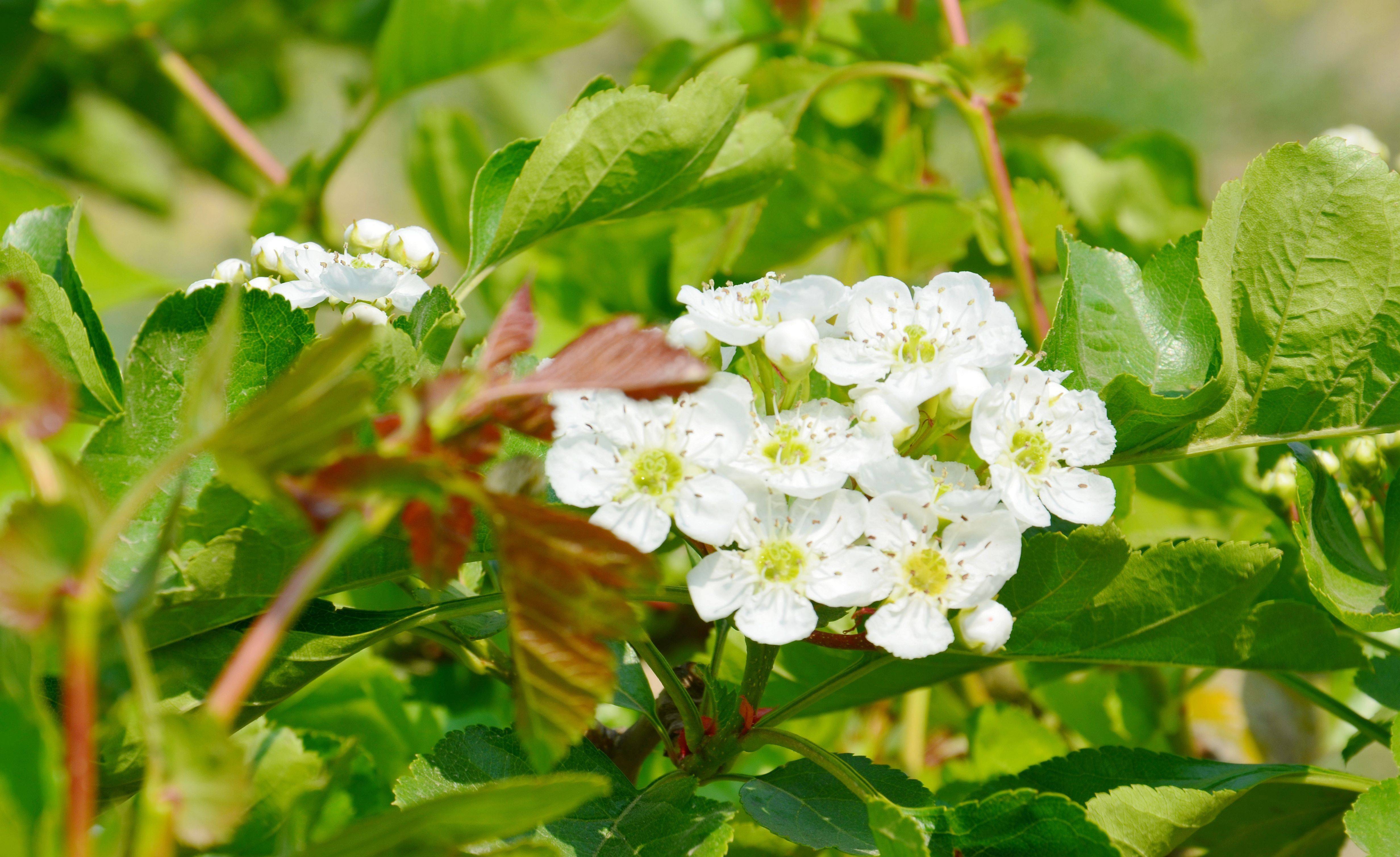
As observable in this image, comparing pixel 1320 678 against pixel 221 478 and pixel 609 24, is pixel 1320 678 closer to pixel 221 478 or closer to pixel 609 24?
pixel 609 24

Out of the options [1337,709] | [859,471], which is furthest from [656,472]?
[1337,709]

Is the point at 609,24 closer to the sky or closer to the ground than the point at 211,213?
closer to the sky

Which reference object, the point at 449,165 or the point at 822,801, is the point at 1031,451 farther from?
the point at 449,165

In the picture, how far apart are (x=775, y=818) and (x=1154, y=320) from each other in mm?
417

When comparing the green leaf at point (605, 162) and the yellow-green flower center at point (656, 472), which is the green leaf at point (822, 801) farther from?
the green leaf at point (605, 162)

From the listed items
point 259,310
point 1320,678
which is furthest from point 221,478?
point 1320,678

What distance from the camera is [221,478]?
0.52 metres

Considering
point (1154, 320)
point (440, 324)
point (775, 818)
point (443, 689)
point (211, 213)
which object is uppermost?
point (440, 324)

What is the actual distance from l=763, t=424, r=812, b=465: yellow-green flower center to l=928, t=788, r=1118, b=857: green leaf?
0.20m

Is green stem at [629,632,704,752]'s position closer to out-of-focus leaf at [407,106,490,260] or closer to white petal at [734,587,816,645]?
white petal at [734,587,816,645]

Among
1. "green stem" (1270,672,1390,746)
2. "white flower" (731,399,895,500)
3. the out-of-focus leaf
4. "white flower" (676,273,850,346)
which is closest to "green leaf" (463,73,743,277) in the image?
"white flower" (676,273,850,346)

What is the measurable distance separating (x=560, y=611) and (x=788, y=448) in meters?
0.21

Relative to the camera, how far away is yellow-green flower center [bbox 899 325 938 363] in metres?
0.63

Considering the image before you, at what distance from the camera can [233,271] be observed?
71cm
